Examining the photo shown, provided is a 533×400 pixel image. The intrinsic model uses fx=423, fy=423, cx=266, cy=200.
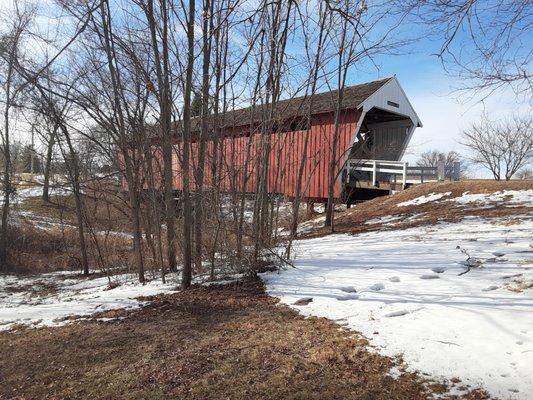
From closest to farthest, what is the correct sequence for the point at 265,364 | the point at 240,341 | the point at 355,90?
the point at 265,364 → the point at 240,341 → the point at 355,90

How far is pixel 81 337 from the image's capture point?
177 inches

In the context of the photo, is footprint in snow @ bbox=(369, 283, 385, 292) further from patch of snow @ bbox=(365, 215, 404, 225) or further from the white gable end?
the white gable end

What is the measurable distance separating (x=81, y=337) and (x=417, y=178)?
16272mm

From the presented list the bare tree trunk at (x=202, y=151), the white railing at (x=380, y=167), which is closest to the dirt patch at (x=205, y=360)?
the bare tree trunk at (x=202, y=151)

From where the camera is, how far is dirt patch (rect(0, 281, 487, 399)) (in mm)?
2953

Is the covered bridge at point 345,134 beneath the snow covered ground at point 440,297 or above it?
above

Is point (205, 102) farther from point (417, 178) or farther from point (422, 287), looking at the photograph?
point (417, 178)

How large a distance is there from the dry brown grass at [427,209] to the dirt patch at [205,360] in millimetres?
6801

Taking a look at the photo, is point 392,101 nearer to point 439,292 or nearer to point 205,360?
point 439,292

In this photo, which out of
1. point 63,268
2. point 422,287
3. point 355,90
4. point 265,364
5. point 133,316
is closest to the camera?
point 265,364

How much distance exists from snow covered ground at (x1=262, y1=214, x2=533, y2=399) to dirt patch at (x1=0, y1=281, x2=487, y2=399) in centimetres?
27

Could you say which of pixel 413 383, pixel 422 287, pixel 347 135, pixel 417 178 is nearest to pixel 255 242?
pixel 422 287

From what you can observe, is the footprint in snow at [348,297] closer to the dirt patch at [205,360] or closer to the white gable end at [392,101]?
the dirt patch at [205,360]

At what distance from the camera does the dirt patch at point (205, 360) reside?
116 inches
